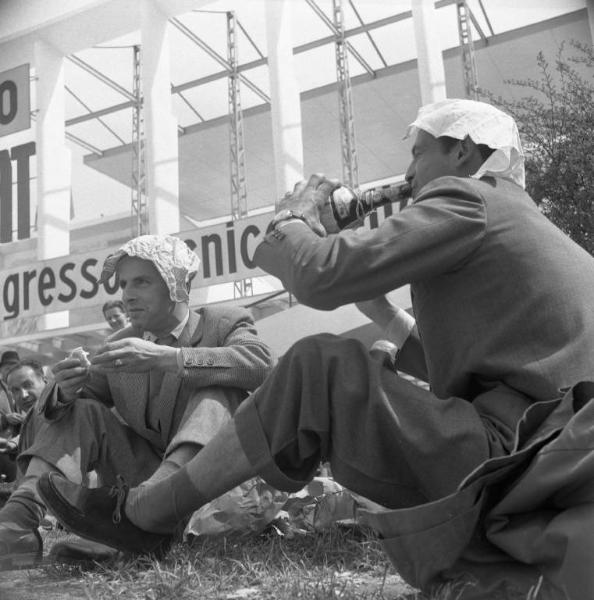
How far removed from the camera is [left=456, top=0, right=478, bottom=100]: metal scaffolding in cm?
1114

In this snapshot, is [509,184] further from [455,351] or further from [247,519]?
[247,519]

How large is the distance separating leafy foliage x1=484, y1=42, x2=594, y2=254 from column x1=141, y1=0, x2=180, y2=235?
276 inches

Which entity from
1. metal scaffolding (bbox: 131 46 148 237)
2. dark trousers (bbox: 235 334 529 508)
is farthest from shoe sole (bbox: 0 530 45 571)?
metal scaffolding (bbox: 131 46 148 237)

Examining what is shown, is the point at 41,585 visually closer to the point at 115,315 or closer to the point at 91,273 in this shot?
the point at 115,315

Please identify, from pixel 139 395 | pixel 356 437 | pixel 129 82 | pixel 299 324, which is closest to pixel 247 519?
pixel 139 395

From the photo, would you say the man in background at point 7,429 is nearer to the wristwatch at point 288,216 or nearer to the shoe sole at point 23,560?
the shoe sole at point 23,560

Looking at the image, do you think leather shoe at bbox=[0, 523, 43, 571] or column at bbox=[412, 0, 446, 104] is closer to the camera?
leather shoe at bbox=[0, 523, 43, 571]

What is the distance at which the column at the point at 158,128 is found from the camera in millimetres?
12336

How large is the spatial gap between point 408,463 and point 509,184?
0.74 meters

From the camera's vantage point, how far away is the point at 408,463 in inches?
63.8

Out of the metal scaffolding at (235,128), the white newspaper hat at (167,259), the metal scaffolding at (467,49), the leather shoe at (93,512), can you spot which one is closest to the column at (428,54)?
the metal scaffolding at (467,49)

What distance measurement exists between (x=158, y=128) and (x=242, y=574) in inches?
445

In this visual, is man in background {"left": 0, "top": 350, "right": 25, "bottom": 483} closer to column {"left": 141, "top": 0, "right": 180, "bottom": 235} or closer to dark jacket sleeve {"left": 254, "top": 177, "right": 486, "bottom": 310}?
dark jacket sleeve {"left": 254, "top": 177, "right": 486, "bottom": 310}

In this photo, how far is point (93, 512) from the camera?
203cm
